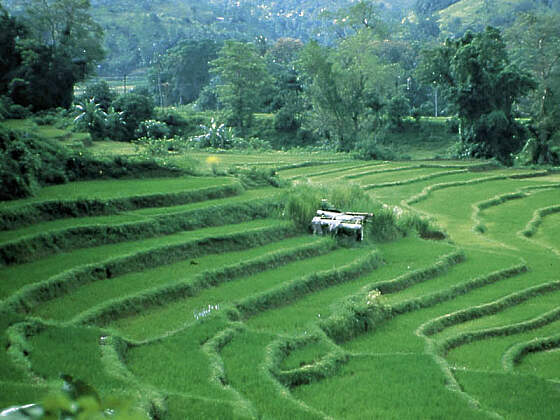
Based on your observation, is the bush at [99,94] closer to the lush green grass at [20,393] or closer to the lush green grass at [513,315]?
the lush green grass at [513,315]

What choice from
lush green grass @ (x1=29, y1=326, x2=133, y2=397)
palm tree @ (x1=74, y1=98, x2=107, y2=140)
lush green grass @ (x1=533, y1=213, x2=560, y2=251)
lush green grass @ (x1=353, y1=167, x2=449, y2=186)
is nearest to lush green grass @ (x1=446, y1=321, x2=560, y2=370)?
lush green grass @ (x1=29, y1=326, x2=133, y2=397)

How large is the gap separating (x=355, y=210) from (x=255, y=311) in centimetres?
547

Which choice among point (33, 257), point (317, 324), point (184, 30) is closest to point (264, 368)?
point (317, 324)

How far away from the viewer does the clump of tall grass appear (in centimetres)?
1361

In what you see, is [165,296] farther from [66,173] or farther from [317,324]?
[66,173]

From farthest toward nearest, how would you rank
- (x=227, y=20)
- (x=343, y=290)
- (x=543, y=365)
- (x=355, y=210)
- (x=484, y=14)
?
(x=227, y=20), (x=484, y=14), (x=355, y=210), (x=343, y=290), (x=543, y=365)

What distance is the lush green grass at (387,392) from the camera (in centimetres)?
622

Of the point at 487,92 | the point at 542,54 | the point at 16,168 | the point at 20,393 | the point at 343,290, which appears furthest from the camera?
the point at 542,54

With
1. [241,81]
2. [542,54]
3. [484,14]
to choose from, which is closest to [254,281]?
[542,54]

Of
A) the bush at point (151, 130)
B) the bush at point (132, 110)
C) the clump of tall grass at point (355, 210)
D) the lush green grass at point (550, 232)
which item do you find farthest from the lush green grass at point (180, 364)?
the bush at point (132, 110)

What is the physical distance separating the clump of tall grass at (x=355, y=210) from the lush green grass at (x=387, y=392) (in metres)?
6.02

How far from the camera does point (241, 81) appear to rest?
135 feet

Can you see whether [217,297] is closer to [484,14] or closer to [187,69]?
[187,69]

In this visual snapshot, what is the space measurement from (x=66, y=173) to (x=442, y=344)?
8.99 m
